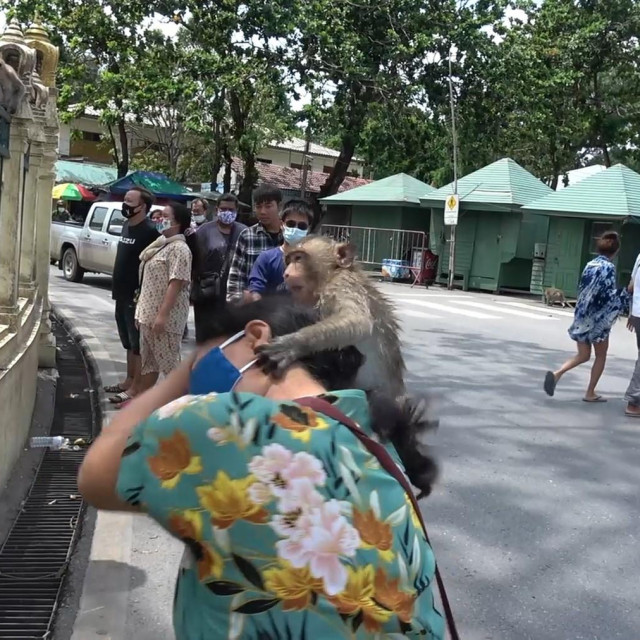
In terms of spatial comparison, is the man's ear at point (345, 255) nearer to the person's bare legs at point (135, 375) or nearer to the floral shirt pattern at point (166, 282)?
the floral shirt pattern at point (166, 282)

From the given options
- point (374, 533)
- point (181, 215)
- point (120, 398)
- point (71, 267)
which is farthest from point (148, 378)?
point (71, 267)

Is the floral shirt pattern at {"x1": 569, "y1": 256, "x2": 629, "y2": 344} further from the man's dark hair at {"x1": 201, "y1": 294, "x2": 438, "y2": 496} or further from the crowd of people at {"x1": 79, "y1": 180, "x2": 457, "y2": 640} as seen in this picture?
the crowd of people at {"x1": 79, "y1": 180, "x2": 457, "y2": 640}

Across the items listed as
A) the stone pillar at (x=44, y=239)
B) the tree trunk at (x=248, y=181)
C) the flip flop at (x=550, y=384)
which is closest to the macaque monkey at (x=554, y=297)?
the tree trunk at (x=248, y=181)

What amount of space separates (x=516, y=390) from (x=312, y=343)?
24.2 ft

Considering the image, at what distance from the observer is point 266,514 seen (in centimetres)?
130

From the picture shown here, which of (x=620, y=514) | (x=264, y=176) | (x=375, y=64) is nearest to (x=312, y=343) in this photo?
(x=620, y=514)

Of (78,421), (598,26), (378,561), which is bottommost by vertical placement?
(78,421)

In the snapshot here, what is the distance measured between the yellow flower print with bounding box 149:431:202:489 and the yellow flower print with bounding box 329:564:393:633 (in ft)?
1.01

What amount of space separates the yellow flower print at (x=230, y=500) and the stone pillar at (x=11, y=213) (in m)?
4.54

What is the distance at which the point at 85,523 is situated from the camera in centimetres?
468

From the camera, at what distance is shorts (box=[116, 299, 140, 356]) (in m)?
7.01

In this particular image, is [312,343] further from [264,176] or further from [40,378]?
[264,176]

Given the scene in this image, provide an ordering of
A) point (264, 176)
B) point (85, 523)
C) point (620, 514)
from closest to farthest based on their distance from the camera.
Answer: point (85, 523), point (620, 514), point (264, 176)

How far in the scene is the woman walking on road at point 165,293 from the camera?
239 inches
